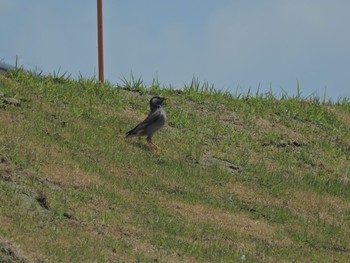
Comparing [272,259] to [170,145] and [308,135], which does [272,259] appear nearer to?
[170,145]

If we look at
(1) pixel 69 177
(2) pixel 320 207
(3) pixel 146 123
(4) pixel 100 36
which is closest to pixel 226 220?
(1) pixel 69 177

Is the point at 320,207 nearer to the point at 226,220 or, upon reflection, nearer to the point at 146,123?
the point at 226,220

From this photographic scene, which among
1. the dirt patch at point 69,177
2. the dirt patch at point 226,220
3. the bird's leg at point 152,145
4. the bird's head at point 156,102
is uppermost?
the bird's head at point 156,102

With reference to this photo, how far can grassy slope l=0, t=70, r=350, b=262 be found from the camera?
48.2 ft

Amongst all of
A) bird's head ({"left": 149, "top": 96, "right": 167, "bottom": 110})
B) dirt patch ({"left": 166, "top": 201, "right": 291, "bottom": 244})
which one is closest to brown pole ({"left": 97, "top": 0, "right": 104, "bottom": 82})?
bird's head ({"left": 149, "top": 96, "right": 167, "bottom": 110})

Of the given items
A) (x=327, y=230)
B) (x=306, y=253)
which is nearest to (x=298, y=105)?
(x=327, y=230)

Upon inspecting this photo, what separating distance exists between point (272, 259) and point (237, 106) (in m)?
9.07

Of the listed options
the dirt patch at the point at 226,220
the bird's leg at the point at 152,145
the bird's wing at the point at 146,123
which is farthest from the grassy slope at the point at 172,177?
the bird's wing at the point at 146,123

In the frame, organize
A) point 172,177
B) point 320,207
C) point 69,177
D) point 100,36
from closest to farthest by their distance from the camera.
Answer: 1. point 69,177
2. point 172,177
3. point 320,207
4. point 100,36

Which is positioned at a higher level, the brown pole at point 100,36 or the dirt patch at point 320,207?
the brown pole at point 100,36

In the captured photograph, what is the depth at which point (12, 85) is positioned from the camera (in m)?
21.6

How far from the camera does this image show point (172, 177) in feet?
60.9

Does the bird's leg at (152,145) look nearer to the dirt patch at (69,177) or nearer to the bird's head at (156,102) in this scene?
the bird's head at (156,102)

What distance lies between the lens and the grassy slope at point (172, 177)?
48.2ft
